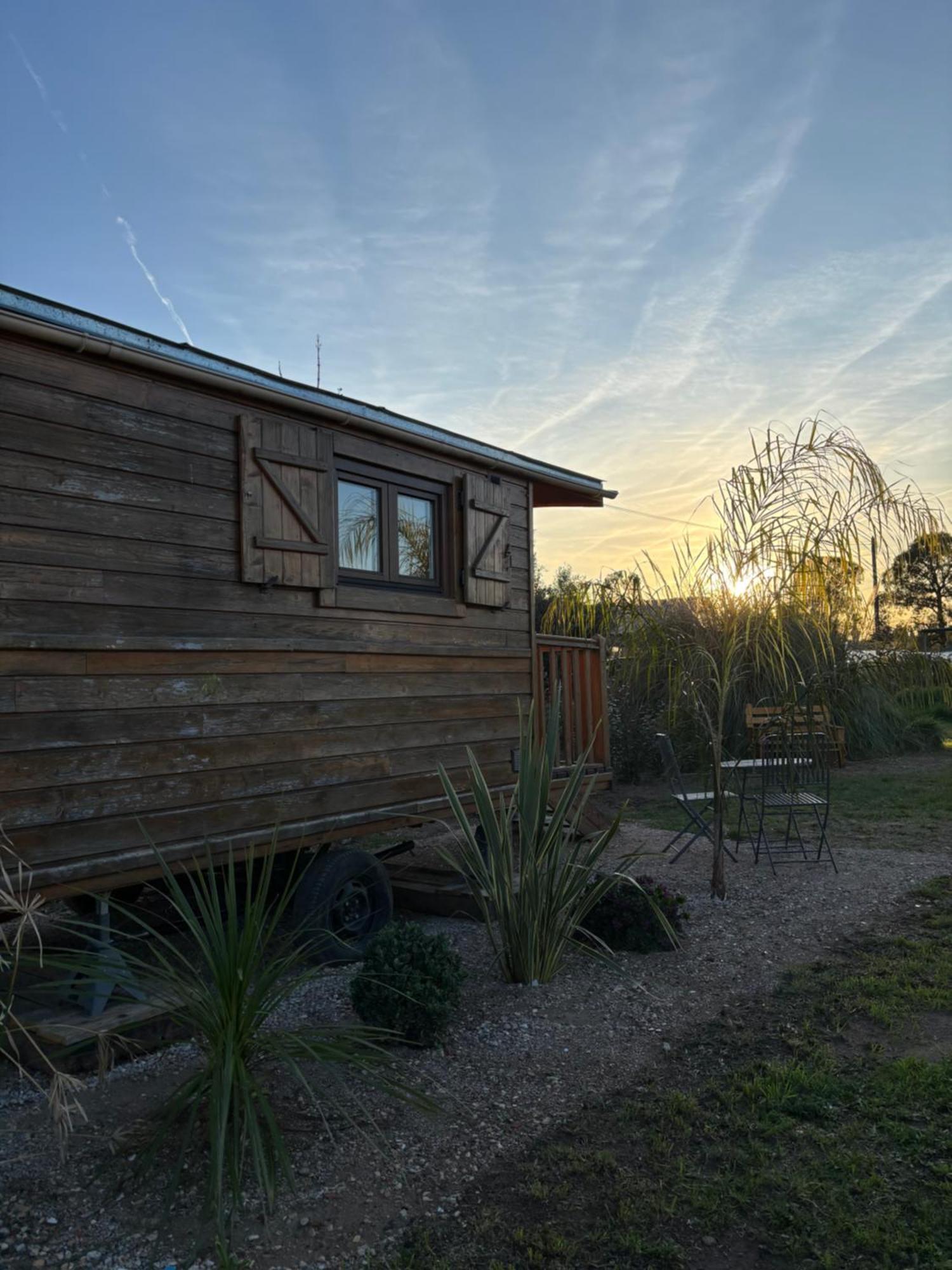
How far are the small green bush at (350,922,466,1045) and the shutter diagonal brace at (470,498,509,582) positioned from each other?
10.1ft

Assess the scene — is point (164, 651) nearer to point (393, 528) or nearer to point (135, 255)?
point (393, 528)

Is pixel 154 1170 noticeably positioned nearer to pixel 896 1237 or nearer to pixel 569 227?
pixel 896 1237

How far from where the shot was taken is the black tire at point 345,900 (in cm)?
492

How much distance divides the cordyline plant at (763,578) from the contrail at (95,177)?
3.06 metres

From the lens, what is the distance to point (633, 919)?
4594 mm

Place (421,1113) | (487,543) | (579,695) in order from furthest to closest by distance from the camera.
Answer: (579,695) < (487,543) < (421,1113)

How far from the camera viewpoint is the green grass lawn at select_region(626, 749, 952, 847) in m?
8.02

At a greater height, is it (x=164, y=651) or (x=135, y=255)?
(x=135, y=255)

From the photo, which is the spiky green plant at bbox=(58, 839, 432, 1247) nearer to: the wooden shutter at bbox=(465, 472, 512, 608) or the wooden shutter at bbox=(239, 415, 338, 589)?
the wooden shutter at bbox=(239, 415, 338, 589)

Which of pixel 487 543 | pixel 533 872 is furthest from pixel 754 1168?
pixel 487 543

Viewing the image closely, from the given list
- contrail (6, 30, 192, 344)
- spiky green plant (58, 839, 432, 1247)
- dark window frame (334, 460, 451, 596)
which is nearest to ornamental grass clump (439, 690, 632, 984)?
spiky green plant (58, 839, 432, 1247)

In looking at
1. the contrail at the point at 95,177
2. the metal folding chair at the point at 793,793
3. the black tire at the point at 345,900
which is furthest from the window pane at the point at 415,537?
the metal folding chair at the point at 793,793

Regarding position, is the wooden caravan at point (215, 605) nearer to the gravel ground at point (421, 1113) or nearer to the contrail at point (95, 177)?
the contrail at point (95, 177)

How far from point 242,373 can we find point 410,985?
123 inches
